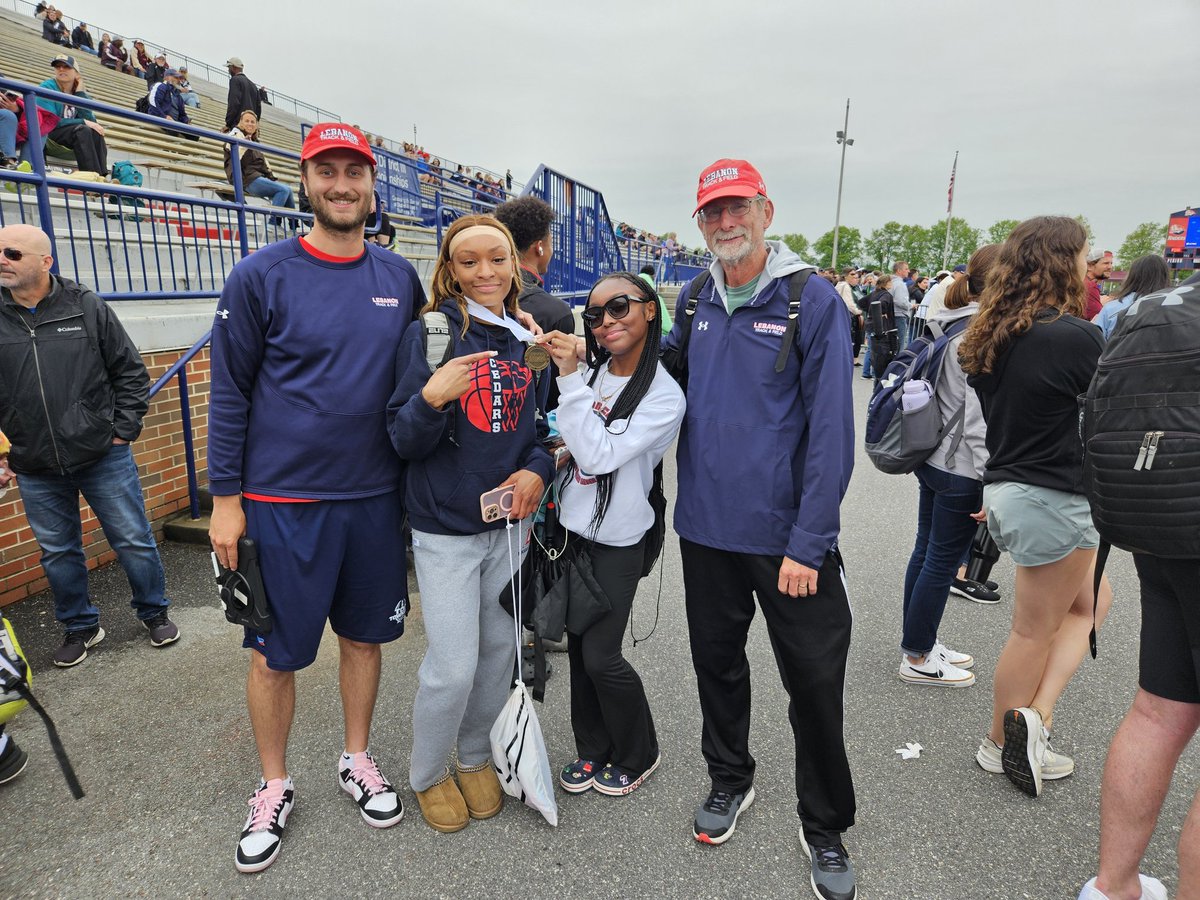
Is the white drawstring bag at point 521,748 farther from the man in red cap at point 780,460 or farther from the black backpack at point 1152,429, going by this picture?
the black backpack at point 1152,429

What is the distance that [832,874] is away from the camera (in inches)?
81.7

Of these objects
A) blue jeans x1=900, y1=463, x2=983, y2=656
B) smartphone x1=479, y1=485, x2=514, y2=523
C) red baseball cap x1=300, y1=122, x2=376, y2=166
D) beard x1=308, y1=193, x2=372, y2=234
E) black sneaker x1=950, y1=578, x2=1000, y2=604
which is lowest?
black sneaker x1=950, y1=578, x2=1000, y2=604

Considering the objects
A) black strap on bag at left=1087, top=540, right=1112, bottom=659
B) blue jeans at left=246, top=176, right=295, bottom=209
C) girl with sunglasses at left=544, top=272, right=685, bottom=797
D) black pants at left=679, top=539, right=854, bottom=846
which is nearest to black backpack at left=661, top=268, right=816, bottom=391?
girl with sunglasses at left=544, top=272, right=685, bottom=797

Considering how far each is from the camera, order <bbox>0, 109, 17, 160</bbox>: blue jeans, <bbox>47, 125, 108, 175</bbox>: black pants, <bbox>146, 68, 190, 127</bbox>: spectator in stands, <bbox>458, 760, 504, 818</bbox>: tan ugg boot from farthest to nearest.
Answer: <bbox>146, 68, 190, 127</bbox>: spectator in stands
<bbox>47, 125, 108, 175</bbox>: black pants
<bbox>0, 109, 17, 160</bbox>: blue jeans
<bbox>458, 760, 504, 818</bbox>: tan ugg boot

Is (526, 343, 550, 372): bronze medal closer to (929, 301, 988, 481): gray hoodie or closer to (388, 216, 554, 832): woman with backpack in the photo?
(388, 216, 554, 832): woman with backpack

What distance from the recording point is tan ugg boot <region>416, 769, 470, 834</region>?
2.30m

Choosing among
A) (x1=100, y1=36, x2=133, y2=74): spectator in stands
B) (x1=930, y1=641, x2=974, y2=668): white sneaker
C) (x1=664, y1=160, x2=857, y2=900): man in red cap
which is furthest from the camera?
(x1=100, y1=36, x2=133, y2=74): spectator in stands

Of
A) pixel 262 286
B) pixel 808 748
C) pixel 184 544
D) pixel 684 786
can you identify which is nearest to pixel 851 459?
pixel 808 748

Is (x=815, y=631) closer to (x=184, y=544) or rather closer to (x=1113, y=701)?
(x=1113, y=701)

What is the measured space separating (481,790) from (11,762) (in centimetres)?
173

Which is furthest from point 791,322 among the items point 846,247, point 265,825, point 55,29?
point 846,247

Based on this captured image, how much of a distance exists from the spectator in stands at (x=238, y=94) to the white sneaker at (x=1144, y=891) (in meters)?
12.7

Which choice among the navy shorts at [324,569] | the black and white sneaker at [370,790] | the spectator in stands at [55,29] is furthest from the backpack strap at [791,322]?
the spectator in stands at [55,29]

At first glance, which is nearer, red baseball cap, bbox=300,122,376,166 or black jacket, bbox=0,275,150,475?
red baseball cap, bbox=300,122,376,166
